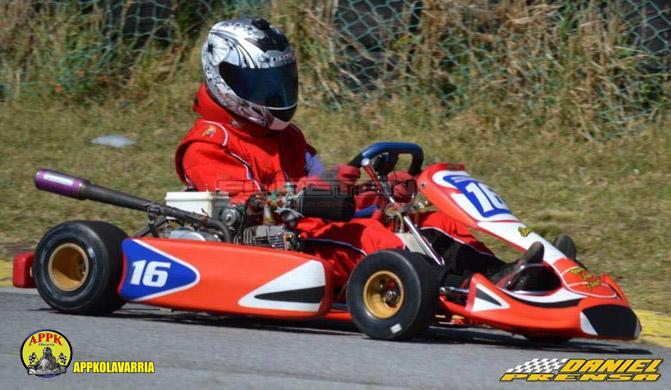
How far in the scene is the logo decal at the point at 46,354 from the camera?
3908 millimetres

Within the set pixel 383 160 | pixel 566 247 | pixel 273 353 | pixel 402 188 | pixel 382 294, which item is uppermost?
pixel 383 160

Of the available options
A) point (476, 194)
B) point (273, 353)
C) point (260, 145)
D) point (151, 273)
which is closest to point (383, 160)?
point (476, 194)

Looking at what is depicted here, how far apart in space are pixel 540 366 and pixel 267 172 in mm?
1700

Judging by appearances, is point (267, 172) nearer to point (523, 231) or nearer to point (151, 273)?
point (151, 273)

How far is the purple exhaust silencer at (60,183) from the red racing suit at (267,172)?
455mm

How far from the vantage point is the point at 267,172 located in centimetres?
531

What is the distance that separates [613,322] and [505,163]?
409 centimetres

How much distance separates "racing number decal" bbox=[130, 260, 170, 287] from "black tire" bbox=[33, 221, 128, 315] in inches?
3.8

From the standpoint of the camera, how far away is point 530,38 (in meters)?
8.91

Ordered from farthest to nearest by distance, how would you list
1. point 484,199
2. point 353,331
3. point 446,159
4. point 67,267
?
point 446,159, point 67,267, point 353,331, point 484,199

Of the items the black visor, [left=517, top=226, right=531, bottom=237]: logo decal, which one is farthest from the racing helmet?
[left=517, top=226, right=531, bottom=237]: logo decal

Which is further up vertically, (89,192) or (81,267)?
(89,192)

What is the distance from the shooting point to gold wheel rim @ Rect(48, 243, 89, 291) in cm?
503

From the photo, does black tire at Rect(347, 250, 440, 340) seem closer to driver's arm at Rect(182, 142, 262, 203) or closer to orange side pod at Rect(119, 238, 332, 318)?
orange side pod at Rect(119, 238, 332, 318)
